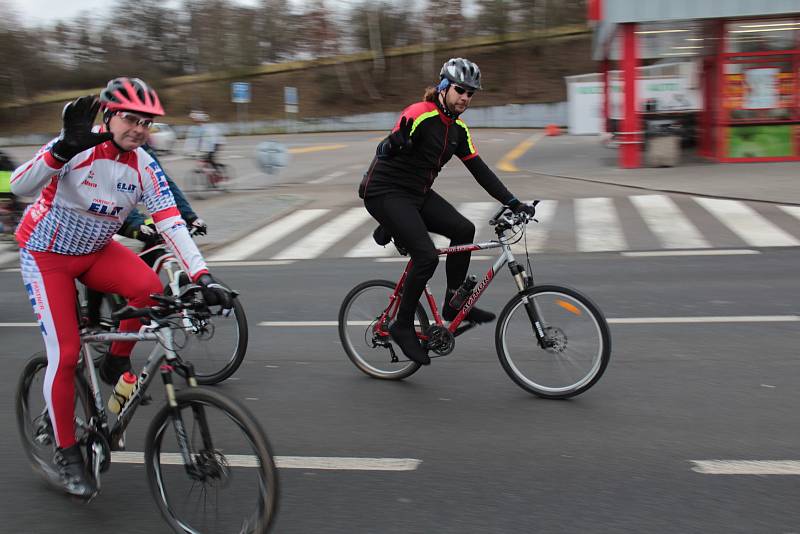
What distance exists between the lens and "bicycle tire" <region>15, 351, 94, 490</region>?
4016mm

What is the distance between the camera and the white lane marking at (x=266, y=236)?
1140 cm

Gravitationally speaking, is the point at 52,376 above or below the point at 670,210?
above

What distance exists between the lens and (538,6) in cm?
6284

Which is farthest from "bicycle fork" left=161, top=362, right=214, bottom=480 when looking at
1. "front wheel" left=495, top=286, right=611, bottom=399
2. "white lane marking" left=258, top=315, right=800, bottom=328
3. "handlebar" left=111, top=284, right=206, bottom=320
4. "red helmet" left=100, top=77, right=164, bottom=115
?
"white lane marking" left=258, top=315, right=800, bottom=328

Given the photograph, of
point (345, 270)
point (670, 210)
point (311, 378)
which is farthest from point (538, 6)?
point (311, 378)

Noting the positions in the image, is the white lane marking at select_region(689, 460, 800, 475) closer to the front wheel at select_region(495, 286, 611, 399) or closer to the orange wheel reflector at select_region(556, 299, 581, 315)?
the front wheel at select_region(495, 286, 611, 399)

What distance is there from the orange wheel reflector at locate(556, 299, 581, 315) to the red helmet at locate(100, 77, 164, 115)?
269 cm

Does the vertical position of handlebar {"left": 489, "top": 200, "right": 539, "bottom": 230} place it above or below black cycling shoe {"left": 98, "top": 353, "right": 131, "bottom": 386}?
above

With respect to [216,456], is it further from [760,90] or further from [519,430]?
[760,90]

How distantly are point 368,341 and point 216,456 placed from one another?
2.65 meters

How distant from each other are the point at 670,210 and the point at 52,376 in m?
11.2

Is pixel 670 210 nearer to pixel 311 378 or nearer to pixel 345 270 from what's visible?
pixel 345 270

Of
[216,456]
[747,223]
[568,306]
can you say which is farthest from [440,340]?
[747,223]

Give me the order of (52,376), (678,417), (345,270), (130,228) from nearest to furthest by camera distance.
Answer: (52,376) → (678,417) → (130,228) → (345,270)
